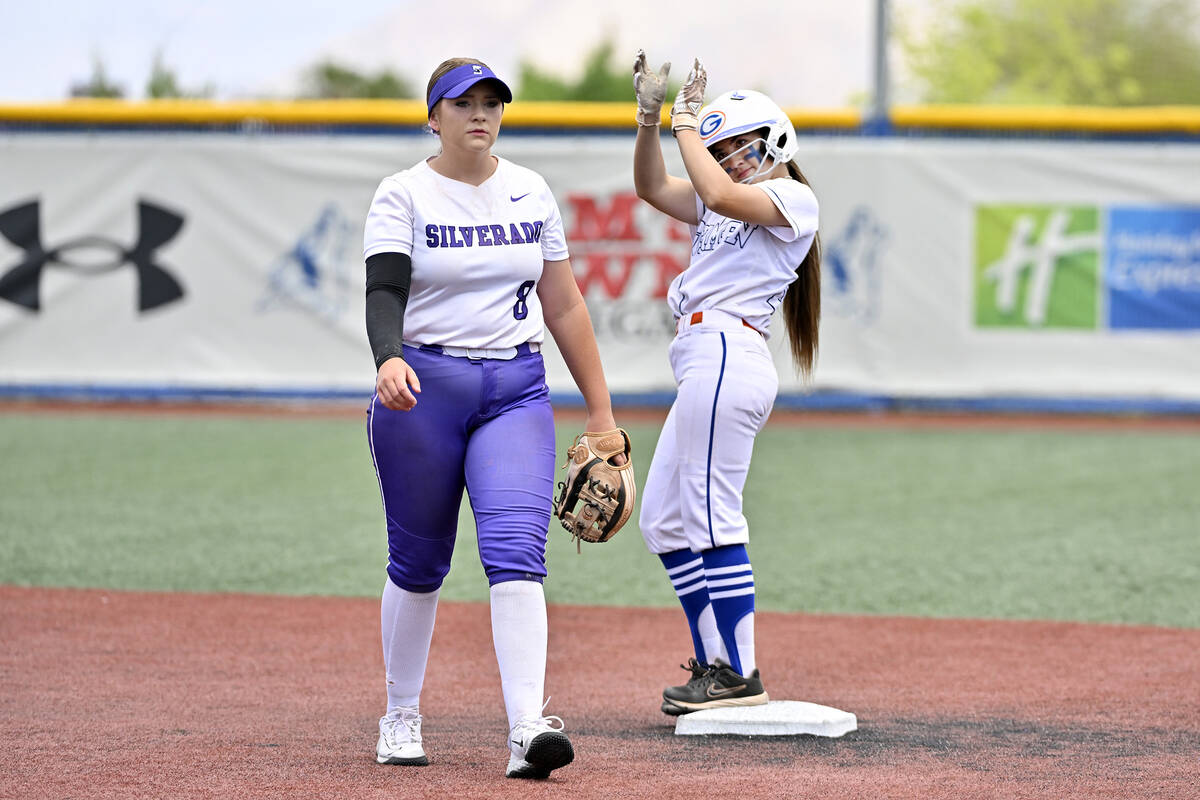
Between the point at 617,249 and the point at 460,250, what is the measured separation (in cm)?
1041

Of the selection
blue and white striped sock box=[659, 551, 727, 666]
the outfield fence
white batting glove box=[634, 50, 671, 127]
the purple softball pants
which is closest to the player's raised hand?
the purple softball pants

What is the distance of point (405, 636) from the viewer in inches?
168

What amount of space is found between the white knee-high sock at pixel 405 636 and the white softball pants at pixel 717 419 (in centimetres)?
89

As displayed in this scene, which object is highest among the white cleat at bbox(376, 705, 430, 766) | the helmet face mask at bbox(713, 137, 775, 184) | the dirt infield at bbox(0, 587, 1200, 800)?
the helmet face mask at bbox(713, 137, 775, 184)

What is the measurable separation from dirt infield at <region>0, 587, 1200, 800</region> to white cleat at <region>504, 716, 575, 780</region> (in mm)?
54

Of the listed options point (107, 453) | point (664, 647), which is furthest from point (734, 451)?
point (107, 453)

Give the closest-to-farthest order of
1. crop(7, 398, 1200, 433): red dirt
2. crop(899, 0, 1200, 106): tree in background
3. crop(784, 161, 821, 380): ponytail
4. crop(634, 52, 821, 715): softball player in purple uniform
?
crop(634, 52, 821, 715): softball player in purple uniform, crop(784, 161, 821, 380): ponytail, crop(7, 398, 1200, 433): red dirt, crop(899, 0, 1200, 106): tree in background

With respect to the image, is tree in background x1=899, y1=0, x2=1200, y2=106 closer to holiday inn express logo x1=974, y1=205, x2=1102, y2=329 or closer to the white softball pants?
holiday inn express logo x1=974, y1=205, x2=1102, y2=329

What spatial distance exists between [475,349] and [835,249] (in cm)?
1061

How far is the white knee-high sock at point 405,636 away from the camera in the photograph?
4.25 m

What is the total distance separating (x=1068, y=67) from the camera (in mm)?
46125

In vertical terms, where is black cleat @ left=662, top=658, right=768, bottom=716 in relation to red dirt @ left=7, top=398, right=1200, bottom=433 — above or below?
below

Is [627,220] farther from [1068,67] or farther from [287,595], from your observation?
[1068,67]

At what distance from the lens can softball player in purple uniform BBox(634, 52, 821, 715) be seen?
464cm
